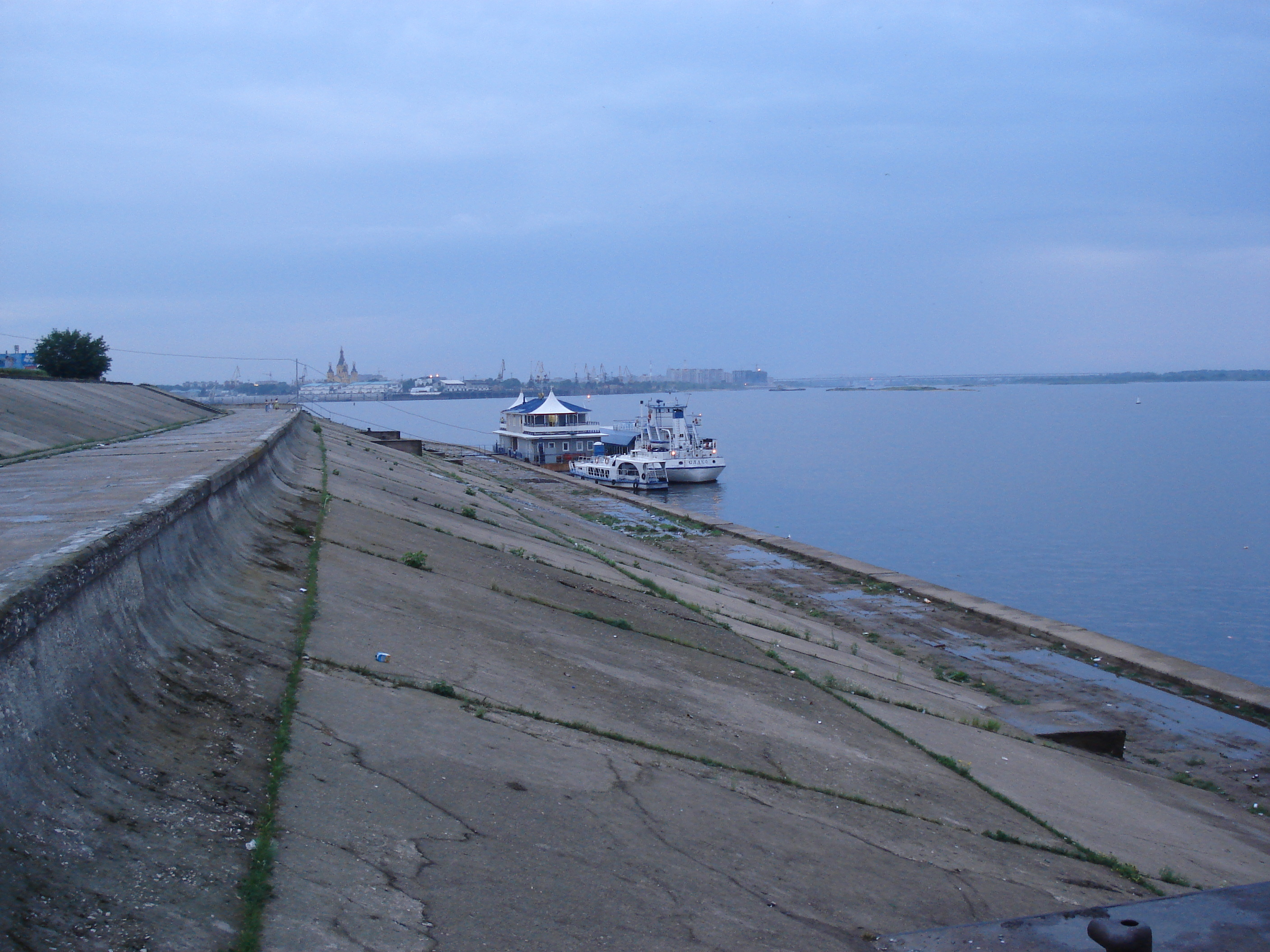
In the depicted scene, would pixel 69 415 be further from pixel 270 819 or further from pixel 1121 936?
pixel 1121 936

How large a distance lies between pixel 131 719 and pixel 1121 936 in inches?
157

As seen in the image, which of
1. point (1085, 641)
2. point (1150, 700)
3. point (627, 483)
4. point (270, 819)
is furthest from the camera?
point (627, 483)

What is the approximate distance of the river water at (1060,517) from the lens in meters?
26.6

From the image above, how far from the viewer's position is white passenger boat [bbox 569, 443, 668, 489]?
53625 mm

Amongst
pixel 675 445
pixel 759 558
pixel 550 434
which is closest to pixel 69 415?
pixel 759 558

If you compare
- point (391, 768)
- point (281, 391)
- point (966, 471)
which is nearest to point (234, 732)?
point (391, 768)

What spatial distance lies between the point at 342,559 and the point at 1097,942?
7369 mm

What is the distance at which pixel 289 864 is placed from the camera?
3.55 meters

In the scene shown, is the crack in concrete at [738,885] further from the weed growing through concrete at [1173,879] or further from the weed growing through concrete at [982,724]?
the weed growing through concrete at [982,724]

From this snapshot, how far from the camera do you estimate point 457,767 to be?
486cm

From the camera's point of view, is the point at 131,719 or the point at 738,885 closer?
the point at 131,719

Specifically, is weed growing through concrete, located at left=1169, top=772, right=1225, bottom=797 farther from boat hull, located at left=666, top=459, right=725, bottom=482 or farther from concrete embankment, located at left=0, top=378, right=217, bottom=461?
boat hull, located at left=666, top=459, right=725, bottom=482

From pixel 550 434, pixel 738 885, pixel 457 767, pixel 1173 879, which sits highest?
pixel 550 434

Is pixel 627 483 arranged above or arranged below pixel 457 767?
below
